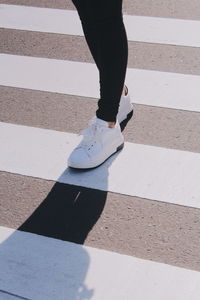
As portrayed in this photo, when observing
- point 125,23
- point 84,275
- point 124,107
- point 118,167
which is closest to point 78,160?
point 118,167

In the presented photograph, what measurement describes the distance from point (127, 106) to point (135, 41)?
3.80 feet

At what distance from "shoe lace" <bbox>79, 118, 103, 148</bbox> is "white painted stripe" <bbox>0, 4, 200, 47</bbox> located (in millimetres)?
1534

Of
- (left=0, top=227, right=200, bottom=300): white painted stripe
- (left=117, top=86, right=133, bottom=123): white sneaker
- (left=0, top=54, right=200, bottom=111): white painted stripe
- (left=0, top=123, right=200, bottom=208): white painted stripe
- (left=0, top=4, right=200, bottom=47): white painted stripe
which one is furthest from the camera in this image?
(left=0, top=4, right=200, bottom=47): white painted stripe

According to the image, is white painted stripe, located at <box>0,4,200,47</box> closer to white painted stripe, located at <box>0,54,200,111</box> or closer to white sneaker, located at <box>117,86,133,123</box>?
white painted stripe, located at <box>0,54,200,111</box>

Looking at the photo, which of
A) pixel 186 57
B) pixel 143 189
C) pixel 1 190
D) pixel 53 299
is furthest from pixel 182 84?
pixel 53 299

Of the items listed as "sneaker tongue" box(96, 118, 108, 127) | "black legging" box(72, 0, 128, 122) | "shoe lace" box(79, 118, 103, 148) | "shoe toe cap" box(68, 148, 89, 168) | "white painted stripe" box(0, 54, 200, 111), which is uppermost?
"black legging" box(72, 0, 128, 122)

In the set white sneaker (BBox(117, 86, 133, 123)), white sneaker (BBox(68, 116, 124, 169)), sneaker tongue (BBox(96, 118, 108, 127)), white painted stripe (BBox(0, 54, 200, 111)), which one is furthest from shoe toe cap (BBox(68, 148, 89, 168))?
white painted stripe (BBox(0, 54, 200, 111))

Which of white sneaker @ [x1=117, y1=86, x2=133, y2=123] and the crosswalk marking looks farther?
white sneaker @ [x1=117, y1=86, x2=133, y2=123]

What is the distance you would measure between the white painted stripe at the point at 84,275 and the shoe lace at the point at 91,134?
27.7 inches

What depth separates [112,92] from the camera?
3029 mm

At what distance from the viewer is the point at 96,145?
3.16 meters

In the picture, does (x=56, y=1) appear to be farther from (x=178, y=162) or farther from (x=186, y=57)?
(x=178, y=162)

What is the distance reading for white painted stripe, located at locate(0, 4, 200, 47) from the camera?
454 centimetres

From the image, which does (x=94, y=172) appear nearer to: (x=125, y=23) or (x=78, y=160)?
(x=78, y=160)
